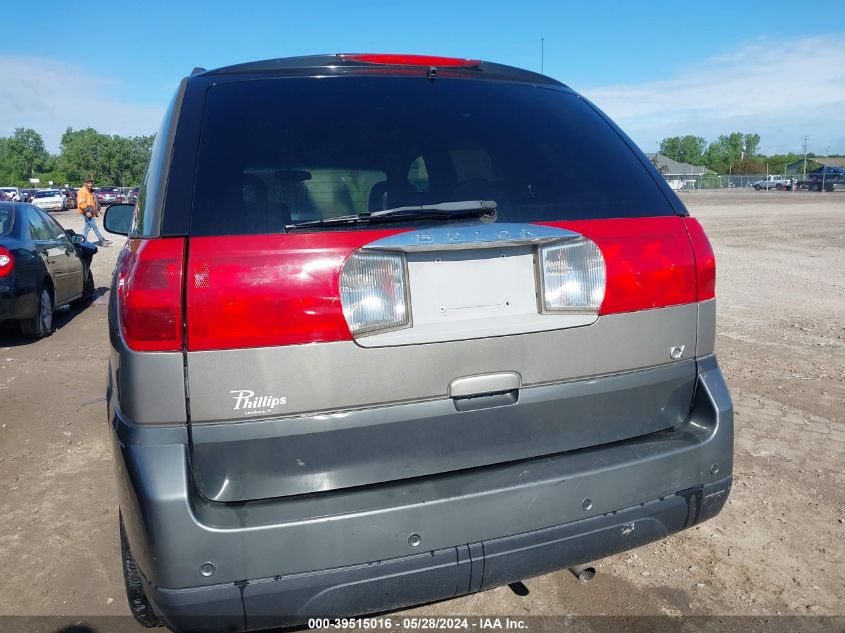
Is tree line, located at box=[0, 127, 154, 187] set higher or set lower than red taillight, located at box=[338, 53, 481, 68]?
higher

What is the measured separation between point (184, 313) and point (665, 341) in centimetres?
152

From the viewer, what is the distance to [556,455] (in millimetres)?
2172

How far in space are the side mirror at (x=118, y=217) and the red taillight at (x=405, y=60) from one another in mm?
2155

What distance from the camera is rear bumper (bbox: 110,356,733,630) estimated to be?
1811 millimetres

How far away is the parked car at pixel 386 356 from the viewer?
6.03ft

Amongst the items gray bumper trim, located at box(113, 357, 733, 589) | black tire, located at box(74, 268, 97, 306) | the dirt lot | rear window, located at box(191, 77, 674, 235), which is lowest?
the dirt lot

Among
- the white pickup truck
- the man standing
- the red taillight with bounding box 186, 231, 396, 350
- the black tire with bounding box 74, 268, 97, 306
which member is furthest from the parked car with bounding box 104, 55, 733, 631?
the white pickup truck

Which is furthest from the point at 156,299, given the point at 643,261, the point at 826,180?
the point at 826,180

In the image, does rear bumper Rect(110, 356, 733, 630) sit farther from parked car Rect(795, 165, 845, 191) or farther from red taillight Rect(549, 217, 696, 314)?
parked car Rect(795, 165, 845, 191)

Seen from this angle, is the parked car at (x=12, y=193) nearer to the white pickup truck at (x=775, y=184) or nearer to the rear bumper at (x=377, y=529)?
the rear bumper at (x=377, y=529)

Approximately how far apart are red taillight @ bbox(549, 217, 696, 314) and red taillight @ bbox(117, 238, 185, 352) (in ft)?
3.68

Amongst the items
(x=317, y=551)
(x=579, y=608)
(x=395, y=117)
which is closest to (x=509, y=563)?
(x=317, y=551)

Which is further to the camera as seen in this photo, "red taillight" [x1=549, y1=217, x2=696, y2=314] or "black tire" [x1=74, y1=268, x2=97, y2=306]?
"black tire" [x1=74, y1=268, x2=97, y2=306]

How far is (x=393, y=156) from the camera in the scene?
2217 millimetres
